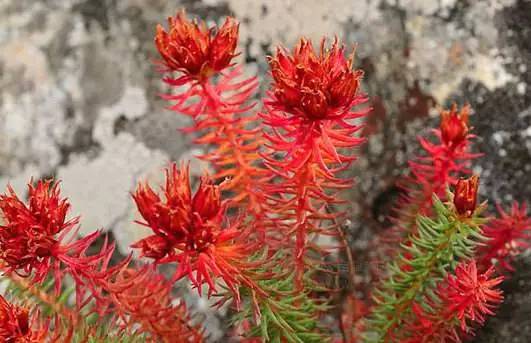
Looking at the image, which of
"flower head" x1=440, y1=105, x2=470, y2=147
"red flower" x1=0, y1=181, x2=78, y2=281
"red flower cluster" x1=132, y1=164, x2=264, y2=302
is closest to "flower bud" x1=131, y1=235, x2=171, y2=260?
"red flower cluster" x1=132, y1=164, x2=264, y2=302

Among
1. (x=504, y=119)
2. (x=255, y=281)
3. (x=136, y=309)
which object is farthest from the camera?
(x=504, y=119)

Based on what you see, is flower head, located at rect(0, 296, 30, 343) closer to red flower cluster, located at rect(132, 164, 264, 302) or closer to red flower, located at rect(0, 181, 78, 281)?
red flower, located at rect(0, 181, 78, 281)

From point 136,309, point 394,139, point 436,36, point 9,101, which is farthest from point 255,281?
point 9,101

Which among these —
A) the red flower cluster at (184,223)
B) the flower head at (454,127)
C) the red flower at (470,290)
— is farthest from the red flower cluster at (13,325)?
the flower head at (454,127)

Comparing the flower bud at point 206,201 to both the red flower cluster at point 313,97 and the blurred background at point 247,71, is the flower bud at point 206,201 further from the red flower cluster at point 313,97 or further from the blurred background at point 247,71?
the blurred background at point 247,71

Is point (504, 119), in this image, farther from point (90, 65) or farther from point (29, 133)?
point (29, 133)

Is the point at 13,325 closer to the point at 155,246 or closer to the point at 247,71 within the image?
the point at 155,246
